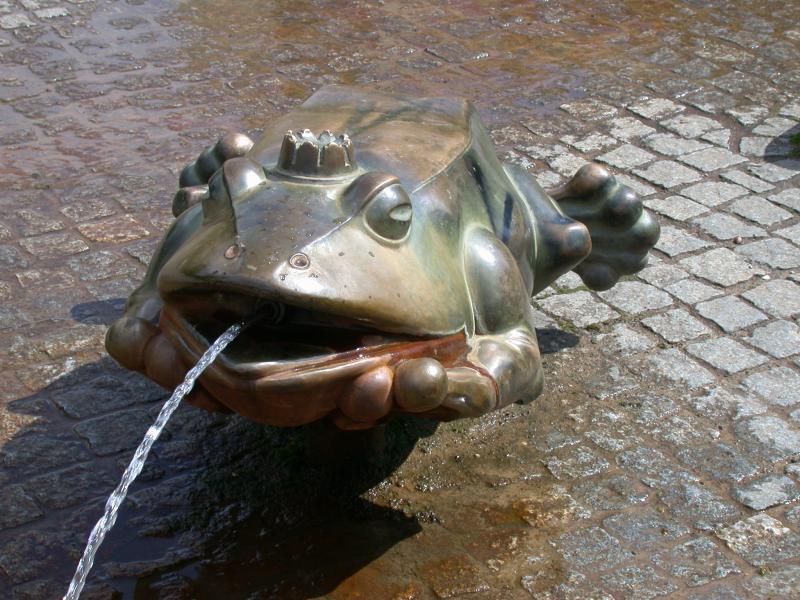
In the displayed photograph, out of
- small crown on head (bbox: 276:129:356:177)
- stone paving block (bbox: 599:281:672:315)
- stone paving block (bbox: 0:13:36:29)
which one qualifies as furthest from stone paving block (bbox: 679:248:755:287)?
stone paving block (bbox: 0:13:36:29)

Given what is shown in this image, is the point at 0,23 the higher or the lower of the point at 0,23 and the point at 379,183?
the lower

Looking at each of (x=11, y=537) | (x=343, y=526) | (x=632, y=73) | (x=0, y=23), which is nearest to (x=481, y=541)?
(x=343, y=526)

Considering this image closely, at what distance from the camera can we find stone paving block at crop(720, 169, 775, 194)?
706 centimetres

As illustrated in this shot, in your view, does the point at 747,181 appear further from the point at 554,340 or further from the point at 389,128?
the point at 389,128

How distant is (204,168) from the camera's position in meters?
4.89

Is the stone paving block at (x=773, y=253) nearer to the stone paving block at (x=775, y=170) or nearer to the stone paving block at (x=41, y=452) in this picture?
the stone paving block at (x=775, y=170)

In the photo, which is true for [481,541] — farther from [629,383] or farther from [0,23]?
[0,23]

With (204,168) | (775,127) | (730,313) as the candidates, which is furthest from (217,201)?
(775,127)

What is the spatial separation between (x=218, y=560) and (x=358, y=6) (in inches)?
266

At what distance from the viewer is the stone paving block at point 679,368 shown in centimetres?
531

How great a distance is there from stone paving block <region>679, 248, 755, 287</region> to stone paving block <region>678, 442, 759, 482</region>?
147 cm

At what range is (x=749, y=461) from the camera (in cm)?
476

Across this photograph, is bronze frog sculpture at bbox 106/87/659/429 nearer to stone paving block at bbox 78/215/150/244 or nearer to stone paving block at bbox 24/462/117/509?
stone paving block at bbox 24/462/117/509

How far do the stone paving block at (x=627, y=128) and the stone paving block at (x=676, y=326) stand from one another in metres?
2.16
